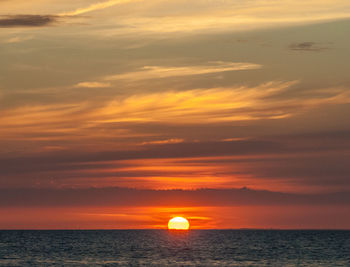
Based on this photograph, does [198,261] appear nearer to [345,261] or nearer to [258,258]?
[258,258]

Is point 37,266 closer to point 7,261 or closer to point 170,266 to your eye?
point 7,261

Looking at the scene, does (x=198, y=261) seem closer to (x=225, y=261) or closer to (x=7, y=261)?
(x=225, y=261)

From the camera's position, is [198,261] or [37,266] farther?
[198,261]

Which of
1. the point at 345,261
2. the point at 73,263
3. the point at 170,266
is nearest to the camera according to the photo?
the point at 170,266

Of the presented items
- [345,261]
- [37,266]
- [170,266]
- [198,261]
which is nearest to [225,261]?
[198,261]

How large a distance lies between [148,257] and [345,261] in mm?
37141

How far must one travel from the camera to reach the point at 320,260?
433ft

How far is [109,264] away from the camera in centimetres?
11475

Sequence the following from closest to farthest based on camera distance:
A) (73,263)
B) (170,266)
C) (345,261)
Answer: (170,266), (73,263), (345,261)

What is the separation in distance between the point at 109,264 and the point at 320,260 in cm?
4200

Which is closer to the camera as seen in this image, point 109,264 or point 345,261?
point 109,264

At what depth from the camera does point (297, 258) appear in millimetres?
135625

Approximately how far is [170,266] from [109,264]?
10609 mm

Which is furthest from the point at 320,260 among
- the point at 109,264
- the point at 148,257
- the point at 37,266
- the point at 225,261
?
the point at 37,266
